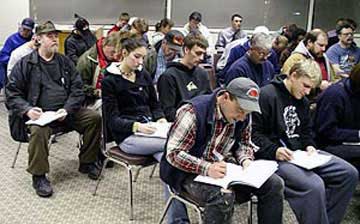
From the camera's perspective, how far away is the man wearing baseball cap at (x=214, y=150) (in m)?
2.23

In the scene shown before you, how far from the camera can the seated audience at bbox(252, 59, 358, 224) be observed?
2658mm

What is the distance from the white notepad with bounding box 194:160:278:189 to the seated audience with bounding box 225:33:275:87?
115cm

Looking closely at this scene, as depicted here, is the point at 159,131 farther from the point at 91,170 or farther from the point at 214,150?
the point at 91,170

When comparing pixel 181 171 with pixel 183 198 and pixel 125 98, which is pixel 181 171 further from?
pixel 125 98

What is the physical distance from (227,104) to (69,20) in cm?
536

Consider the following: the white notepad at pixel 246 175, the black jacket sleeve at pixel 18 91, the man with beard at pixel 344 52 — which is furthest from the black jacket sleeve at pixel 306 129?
the man with beard at pixel 344 52

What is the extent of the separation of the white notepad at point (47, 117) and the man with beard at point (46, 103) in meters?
0.03

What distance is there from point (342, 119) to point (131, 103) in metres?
1.36

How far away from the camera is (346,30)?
5094 millimetres

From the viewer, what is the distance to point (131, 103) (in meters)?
3.18

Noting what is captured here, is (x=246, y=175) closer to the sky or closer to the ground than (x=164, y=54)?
closer to the ground

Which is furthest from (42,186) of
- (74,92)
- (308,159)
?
(308,159)

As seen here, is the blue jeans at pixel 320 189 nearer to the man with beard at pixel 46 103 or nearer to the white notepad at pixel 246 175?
the white notepad at pixel 246 175

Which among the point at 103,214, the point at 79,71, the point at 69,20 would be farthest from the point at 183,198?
the point at 69,20
